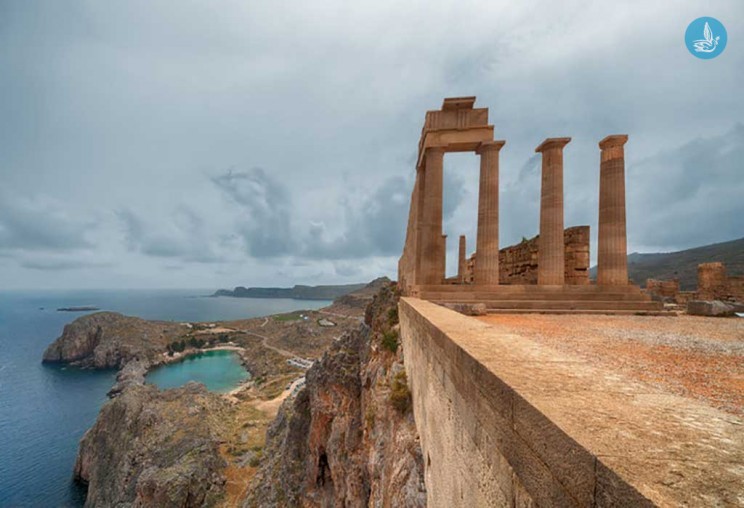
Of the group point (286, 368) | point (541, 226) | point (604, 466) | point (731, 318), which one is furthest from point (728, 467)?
point (286, 368)

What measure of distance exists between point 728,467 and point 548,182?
14394mm

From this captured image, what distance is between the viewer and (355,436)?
15883 millimetres

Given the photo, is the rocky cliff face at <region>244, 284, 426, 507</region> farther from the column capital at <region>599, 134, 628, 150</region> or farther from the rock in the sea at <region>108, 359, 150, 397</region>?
the rock in the sea at <region>108, 359, 150, 397</region>

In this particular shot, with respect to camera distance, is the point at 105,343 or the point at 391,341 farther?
the point at 105,343

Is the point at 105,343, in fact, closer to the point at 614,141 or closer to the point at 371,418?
the point at 371,418

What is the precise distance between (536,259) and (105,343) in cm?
10842

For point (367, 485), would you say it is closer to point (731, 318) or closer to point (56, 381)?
point (731, 318)

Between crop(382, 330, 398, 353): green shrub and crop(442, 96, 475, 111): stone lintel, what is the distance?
11415 mm

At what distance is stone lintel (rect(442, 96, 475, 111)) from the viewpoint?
49.1 feet

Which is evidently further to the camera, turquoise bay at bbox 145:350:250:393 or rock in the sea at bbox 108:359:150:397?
turquoise bay at bbox 145:350:250:393

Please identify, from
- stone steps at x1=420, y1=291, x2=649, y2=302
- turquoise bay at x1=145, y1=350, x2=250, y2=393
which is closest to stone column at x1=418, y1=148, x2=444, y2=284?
stone steps at x1=420, y1=291, x2=649, y2=302

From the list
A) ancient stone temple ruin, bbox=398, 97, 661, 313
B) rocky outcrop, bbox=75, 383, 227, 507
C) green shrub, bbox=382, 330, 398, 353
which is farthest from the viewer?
rocky outcrop, bbox=75, 383, 227, 507

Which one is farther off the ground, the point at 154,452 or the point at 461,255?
the point at 461,255

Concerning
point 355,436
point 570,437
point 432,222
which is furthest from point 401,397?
point 355,436
